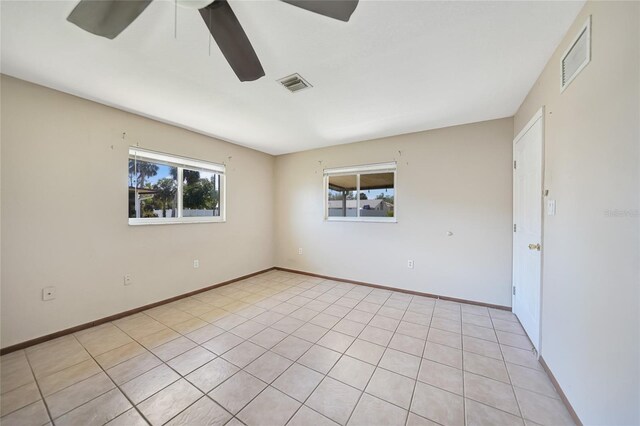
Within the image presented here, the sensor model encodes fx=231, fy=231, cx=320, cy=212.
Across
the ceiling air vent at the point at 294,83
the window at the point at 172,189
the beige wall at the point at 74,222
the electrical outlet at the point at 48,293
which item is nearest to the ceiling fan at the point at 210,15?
the ceiling air vent at the point at 294,83

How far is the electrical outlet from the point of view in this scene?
2188mm

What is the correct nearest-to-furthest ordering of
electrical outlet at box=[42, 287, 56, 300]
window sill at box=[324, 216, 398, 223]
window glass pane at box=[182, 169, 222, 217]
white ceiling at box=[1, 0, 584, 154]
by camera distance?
1. white ceiling at box=[1, 0, 584, 154]
2. electrical outlet at box=[42, 287, 56, 300]
3. window glass pane at box=[182, 169, 222, 217]
4. window sill at box=[324, 216, 398, 223]

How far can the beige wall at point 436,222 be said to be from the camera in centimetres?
293

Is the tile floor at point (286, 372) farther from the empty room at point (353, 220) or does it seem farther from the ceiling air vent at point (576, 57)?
the ceiling air vent at point (576, 57)

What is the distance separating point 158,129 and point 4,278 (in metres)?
2.03

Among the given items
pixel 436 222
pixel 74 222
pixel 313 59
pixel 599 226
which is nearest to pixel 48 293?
pixel 74 222

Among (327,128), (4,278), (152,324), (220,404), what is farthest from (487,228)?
(4,278)

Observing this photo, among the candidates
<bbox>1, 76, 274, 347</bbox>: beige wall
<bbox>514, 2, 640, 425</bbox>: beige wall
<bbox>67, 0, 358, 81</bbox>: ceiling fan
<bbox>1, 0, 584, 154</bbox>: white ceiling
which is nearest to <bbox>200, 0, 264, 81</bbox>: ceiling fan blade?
<bbox>67, 0, 358, 81</bbox>: ceiling fan

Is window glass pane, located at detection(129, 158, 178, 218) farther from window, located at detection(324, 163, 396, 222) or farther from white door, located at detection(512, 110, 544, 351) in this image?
white door, located at detection(512, 110, 544, 351)

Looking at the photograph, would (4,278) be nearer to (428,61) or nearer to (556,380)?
(428,61)

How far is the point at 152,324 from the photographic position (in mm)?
2531

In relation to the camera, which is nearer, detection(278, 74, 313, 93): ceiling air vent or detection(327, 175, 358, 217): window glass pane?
detection(278, 74, 313, 93): ceiling air vent

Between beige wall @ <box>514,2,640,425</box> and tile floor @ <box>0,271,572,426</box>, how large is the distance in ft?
1.51

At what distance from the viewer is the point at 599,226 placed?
3.89 feet
